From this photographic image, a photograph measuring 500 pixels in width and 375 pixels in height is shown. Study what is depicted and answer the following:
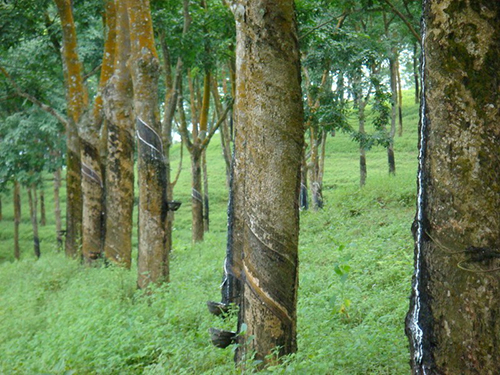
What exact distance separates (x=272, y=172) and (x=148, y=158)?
4400 millimetres

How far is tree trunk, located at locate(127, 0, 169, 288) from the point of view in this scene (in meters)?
8.73

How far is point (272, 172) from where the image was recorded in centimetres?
469

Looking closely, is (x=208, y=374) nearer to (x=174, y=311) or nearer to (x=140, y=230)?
(x=174, y=311)

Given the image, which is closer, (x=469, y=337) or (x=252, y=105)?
(x=469, y=337)

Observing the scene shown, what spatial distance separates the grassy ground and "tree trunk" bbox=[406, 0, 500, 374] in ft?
4.11

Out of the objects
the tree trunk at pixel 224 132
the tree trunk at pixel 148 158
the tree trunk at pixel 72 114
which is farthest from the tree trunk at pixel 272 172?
the tree trunk at pixel 224 132

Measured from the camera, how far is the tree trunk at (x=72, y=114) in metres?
13.9

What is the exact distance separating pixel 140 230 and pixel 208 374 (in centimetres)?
452

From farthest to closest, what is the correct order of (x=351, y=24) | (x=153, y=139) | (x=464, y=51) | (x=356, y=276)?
(x=351, y=24) < (x=356, y=276) < (x=153, y=139) < (x=464, y=51)

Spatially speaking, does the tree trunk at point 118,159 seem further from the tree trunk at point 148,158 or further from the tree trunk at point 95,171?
the tree trunk at point 148,158

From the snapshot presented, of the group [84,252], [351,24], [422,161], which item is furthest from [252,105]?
[351,24]

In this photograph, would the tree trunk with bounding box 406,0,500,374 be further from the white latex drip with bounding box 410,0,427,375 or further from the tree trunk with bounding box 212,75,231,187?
the tree trunk with bounding box 212,75,231,187

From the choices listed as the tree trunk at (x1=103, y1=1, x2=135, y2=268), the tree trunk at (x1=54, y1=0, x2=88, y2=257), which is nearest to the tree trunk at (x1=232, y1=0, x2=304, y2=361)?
the tree trunk at (x1=103, y1=1, x2=135, y2=268)

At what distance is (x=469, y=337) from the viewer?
3.33m
